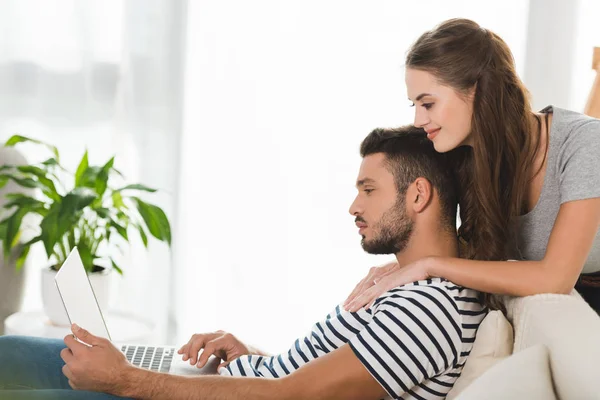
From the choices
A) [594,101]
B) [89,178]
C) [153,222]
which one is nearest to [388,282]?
[594,101]

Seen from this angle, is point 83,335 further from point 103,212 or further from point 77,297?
point 103,212

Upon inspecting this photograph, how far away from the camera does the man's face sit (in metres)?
1.82

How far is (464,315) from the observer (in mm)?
1643

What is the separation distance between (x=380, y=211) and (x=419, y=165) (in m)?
0.13

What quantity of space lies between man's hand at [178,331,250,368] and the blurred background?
1.44 meters

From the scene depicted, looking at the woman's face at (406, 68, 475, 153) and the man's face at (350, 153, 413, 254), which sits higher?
the woman's face at (406, 68, 475, 153)

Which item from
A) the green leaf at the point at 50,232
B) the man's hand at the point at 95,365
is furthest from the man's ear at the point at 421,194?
the green leaf at the point at 50,232

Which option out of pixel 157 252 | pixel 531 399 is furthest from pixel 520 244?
pixel 157 252

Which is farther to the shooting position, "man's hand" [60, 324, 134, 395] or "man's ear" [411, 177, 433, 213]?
"man's ear" [411, 177, 433, 213]

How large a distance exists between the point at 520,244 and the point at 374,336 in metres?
0.50

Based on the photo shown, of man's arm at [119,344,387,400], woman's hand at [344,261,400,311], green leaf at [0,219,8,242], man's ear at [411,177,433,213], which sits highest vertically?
man's ear at [411,177,433,213]

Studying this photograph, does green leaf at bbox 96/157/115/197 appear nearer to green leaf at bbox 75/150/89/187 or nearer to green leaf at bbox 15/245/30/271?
green leaf at bbox 75/150/89/187

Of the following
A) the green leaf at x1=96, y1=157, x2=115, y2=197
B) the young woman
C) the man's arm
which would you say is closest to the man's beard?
the young woman

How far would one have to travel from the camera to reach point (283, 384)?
157 cm
